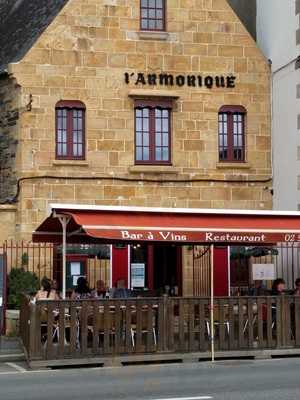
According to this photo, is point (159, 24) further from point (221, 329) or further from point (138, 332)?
point (138, 332)

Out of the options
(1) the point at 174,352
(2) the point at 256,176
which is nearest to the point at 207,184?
(2) the point at 256,176

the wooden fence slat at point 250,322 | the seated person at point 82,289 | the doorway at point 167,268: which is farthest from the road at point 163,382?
the doorway at point 167,268

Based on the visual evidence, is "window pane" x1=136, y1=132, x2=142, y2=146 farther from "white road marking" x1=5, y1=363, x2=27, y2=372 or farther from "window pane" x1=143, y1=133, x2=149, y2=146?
"white road marking" x1=5, y1=363, x2=27, y2=372

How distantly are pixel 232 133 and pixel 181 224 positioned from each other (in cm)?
825

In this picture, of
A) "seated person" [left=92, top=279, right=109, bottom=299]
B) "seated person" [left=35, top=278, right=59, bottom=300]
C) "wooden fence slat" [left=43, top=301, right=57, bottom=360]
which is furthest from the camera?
"seated person" [left=92, top=279, right=109, bottom=299]

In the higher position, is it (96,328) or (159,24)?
(159,24)

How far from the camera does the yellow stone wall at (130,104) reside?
2286cm

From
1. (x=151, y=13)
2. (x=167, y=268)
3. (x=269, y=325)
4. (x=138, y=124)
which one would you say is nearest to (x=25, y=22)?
(x=151, y=13)

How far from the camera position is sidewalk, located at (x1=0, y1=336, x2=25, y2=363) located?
1764cm

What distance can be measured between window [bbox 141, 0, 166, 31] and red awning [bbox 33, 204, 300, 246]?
8344 millimetres

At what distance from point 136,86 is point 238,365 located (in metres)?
9.59

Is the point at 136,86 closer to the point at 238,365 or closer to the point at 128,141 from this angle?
the point at 128,141

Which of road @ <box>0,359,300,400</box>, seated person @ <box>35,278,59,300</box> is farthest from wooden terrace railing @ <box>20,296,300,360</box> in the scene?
seated person @ <box>35,278,59,300</box>

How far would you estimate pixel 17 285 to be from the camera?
21.7 m
